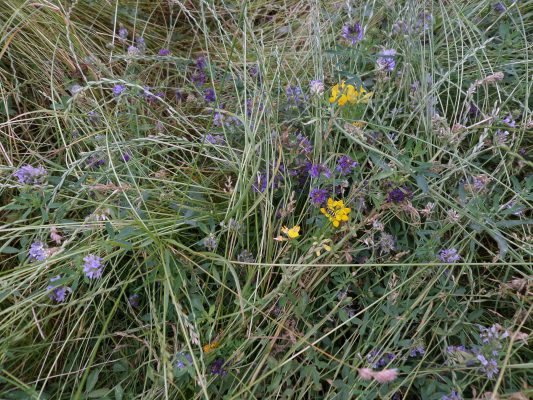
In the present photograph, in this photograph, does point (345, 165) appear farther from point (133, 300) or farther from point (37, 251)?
point (37, 251)

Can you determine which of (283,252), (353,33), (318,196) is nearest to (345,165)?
(318,196)

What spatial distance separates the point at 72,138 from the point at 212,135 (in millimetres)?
476

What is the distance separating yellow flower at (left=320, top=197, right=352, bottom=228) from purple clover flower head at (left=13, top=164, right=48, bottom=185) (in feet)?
2.64

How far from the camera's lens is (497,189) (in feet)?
5.18

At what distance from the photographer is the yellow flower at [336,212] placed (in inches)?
54.1

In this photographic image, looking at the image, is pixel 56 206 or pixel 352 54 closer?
pixel 56 206

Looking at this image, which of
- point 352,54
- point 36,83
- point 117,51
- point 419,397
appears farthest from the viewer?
point 117,51

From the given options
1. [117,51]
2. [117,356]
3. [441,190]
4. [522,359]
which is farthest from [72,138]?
[522,359]

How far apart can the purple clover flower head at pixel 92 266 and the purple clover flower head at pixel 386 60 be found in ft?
3.22

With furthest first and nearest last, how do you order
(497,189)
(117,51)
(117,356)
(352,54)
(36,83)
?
(117,51) < (36,83) < (352,54) < (497,189) < (117,356)

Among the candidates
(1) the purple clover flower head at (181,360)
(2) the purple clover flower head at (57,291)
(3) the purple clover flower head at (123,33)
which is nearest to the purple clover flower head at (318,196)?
(1) the purple clover flower head at (181,360)

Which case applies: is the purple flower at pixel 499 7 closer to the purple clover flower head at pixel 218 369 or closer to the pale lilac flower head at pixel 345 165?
the pale lilac flower head at pixel 345 165

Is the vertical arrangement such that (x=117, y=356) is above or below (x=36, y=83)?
below

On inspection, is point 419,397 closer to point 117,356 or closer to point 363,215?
point 363,215
